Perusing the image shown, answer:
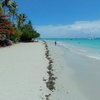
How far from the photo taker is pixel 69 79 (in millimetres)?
14320

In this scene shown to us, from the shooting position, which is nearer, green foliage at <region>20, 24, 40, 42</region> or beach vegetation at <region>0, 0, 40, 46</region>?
beach vegetation at <region>0, 0, 40, 46</region>

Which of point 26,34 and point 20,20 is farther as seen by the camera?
point 20,20

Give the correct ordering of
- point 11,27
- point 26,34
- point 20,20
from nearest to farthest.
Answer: point 11,27 < point 26,34 < point 20,20

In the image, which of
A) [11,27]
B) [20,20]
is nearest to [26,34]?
[20,20]

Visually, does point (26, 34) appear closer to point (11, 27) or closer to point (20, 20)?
point (20, 20)

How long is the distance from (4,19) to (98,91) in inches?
1009

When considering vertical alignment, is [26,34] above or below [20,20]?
below

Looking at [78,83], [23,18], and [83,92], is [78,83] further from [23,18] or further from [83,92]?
[23,18]

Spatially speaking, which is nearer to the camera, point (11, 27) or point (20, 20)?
point (11, 27)

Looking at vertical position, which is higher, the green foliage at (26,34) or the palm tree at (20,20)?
the palm tree at (20,20)

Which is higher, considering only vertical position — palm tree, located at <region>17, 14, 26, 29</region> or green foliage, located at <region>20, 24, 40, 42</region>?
palm tree, located at <region>17, 14, 26, 29</region>

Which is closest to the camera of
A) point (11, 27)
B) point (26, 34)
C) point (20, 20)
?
point (11, 27)

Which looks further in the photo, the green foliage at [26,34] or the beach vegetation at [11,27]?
the green foliage at [26,34]

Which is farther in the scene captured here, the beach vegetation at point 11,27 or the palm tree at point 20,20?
the palm tree at point 20,20
